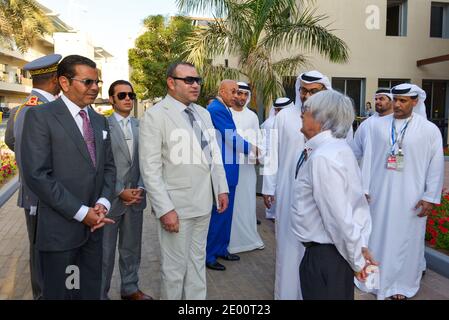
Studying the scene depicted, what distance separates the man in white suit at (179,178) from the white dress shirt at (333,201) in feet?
3.38

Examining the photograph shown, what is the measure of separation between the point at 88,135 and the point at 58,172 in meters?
0.33

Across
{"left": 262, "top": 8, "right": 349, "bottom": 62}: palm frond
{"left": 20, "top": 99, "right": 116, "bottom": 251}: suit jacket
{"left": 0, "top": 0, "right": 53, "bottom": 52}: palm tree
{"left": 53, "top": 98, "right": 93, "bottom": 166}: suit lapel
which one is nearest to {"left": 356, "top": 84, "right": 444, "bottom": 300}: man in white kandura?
{"left": 20, "top": 99, "right": 116, "bottom": 251}: suit jacket

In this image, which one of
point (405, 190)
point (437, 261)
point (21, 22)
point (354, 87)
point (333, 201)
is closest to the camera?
point (333, 201)

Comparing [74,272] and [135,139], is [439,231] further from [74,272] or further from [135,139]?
[74,272]

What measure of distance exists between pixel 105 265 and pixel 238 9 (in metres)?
8.70

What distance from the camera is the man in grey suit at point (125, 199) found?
3551 millimetres

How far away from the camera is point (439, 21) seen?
19156 mm

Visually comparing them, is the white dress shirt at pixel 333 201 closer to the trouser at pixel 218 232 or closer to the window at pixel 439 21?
the trouser at pixel 218 232

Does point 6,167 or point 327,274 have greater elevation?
point 327,274

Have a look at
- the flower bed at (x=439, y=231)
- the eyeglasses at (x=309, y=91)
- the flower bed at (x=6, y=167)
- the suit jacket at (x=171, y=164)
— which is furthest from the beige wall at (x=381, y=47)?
the suit jacket at (x=171, y=164)

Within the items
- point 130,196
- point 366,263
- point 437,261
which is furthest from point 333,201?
point 437,261

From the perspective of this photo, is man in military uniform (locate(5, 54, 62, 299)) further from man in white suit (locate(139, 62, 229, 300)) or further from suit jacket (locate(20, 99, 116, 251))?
man in white suit (locate(139, 62, 229, 300))

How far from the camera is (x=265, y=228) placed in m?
6.57
